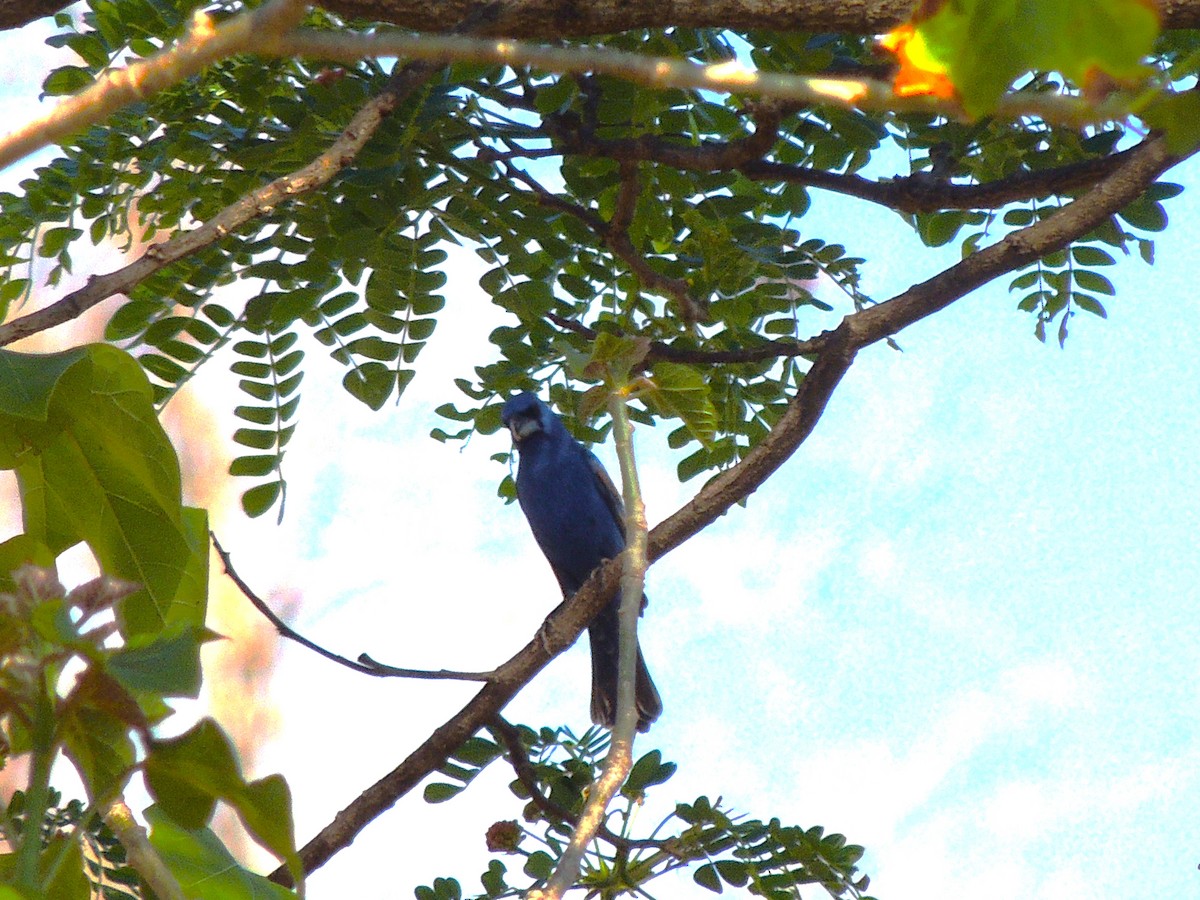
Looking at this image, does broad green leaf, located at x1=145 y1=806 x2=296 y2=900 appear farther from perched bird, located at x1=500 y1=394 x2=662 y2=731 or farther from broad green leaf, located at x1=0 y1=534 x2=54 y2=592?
perched bird, located at x1=500 y1=394 x2=662 y2=731

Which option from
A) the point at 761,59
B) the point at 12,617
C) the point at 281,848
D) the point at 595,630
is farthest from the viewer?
the point at 595,630

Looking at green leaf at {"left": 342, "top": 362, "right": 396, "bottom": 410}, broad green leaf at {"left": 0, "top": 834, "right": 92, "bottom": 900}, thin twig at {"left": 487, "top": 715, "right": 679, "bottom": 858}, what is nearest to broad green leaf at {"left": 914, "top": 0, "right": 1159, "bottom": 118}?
broad green leaf at {"left": 0, "top": 834, "right": 92, "bottom": 900}

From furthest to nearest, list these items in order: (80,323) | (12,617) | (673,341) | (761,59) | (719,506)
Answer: (80,323) < (673,341) < (761,59) < (719,506) < (12,617)

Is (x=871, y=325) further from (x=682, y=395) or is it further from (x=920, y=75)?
(x=920, y=75)

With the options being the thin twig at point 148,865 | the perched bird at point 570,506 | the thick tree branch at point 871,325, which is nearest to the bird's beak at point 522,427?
the perched bird at point 570,506

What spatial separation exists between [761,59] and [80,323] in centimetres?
746

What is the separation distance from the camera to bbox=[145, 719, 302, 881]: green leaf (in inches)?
33.4

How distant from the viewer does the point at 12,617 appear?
0.73m

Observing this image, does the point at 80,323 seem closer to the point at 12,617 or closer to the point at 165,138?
the point at 165,138

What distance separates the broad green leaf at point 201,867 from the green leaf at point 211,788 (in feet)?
0.14

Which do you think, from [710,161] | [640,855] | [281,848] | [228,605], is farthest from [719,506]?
[228,605]

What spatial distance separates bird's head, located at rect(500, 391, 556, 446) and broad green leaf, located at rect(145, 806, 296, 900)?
61.0 inches

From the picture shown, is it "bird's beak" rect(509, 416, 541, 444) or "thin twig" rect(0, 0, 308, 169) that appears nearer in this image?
"thin twig" rect(0, 0, 308, 169)

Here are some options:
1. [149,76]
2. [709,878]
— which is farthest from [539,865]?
[149,76]
